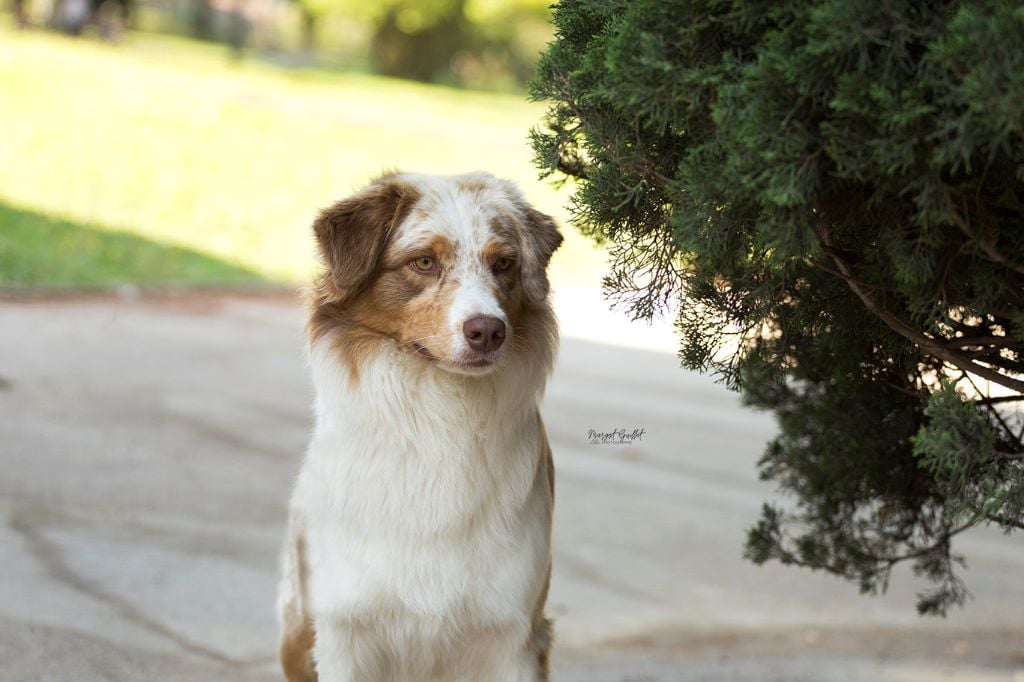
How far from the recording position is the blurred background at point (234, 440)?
5656 mm

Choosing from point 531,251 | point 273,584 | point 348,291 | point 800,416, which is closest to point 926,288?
point 531,251

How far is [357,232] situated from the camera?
12.4 ft

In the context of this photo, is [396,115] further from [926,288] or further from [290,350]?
[926,288]

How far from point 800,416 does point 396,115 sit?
2116 cm

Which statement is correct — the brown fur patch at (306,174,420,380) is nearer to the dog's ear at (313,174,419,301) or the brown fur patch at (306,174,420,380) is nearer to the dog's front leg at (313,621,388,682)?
the dog's ear at (313,174,419,301)

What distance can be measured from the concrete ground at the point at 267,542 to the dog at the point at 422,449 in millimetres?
1579

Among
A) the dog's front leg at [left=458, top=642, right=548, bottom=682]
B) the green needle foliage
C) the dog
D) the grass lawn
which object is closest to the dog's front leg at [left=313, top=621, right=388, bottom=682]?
the dog

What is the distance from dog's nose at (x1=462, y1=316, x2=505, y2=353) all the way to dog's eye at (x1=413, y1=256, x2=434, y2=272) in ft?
1.04

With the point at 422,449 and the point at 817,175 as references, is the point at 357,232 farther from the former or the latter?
the point at 817,175

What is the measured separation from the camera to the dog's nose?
3461mm

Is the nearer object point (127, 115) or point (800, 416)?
point (800, 416)

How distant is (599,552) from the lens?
707cm
